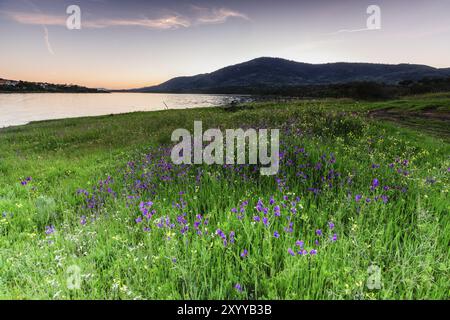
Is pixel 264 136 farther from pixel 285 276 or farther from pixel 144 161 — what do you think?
pixel 285 276

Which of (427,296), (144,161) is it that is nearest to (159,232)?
(427,296)

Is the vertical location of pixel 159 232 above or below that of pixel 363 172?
below

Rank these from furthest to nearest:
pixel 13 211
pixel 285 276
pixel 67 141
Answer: pixel 67 141 → pixel 13 211 → pixel 285 276

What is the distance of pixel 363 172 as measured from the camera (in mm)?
5441

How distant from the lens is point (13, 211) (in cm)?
534

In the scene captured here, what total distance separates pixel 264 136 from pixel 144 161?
407 centimetres

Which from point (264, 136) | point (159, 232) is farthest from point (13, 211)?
point (264, 136)

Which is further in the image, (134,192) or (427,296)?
(134,192)

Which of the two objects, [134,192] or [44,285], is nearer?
[44,285]
